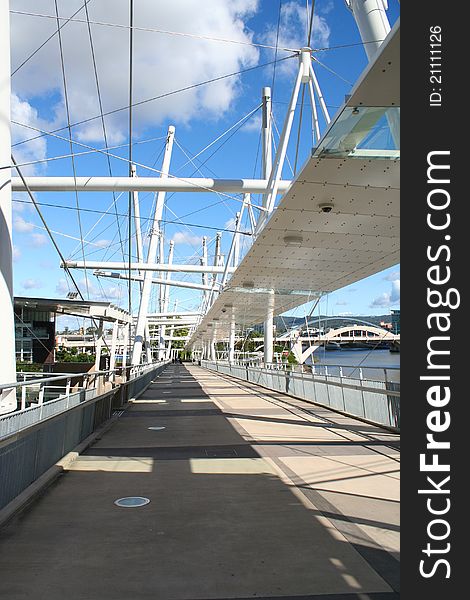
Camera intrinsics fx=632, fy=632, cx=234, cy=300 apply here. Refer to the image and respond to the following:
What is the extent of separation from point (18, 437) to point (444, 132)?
6.01 meters

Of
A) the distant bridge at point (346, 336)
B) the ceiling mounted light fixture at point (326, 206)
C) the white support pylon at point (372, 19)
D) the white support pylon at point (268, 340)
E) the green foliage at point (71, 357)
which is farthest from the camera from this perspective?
the green foliage at point (71, 357)

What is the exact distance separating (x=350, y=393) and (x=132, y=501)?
11.1 metres

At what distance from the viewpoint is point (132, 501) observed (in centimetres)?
768

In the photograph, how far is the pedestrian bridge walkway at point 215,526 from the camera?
16.2ft

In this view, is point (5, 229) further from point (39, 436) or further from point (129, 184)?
point (129, 184)

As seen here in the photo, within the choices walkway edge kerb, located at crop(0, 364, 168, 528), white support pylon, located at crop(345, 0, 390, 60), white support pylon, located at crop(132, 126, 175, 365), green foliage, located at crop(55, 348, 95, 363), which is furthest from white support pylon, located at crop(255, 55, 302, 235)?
green foliage, located at crop(55, 348, 95, 363)

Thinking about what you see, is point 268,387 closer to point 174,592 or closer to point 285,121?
point 285,121

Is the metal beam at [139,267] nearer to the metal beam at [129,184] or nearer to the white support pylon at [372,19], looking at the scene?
the metal beam at [129,184]

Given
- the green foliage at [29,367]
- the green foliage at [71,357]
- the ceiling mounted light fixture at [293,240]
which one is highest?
the ceiling mounted light fixture at [293,240]

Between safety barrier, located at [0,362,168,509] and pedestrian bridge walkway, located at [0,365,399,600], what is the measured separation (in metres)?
0.36

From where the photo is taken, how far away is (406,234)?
3.73 metres

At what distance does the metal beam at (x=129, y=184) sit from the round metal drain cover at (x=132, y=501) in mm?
12018

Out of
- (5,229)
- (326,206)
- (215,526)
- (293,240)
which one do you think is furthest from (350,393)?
(215,526)

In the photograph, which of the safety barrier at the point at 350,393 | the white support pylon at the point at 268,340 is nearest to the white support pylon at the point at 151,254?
the white support pylon at the point at 268,340
